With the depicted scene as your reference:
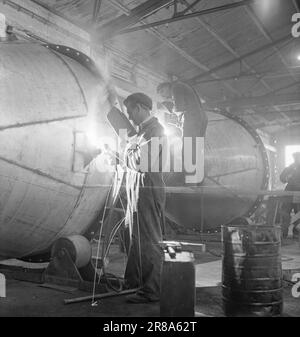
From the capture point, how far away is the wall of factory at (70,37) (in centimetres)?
706

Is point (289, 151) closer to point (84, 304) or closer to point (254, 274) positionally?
point (254, 274)

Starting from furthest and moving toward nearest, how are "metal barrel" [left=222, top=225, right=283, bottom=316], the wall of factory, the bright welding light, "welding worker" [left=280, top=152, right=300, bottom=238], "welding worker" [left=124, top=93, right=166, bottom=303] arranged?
the bright welding light < "welding worker" [left=280, top=152, right=300, bottom=238] < the wall of factory < "welding worker" [left=124, top=93, right=166, bottom=303] < "metal barrel" [left=222, top=225, right=283, bottom=316]

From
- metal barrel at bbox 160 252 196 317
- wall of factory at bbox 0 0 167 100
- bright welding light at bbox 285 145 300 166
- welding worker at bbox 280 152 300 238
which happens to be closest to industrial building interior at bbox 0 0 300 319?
metal barrel at bbox 160 252 196 317

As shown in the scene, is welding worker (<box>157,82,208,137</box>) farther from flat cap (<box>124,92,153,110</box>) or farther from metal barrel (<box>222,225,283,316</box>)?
metal barrel (<box>222,225,283,316</box>)

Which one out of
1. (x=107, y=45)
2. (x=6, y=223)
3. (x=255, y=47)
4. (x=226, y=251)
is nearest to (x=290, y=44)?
(x=255, y=47)

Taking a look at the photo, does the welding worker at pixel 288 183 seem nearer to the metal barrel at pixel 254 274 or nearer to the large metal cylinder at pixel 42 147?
the metal barrel at pixel 254 274

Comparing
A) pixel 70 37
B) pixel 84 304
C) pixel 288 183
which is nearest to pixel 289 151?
pixel 288 183

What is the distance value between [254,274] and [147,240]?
3.18 ft

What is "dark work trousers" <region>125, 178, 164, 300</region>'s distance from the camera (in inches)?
138

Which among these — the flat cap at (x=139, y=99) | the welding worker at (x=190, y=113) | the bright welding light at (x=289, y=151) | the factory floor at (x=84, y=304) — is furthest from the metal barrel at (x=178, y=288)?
the bright welding light at (x=289, y=151)

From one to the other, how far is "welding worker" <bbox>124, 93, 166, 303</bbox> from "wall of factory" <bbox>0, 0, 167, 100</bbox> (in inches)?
70.6

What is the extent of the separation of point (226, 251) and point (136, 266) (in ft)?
2.79

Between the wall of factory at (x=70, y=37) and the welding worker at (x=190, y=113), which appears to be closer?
the welding worker at (x=190, y=113)
